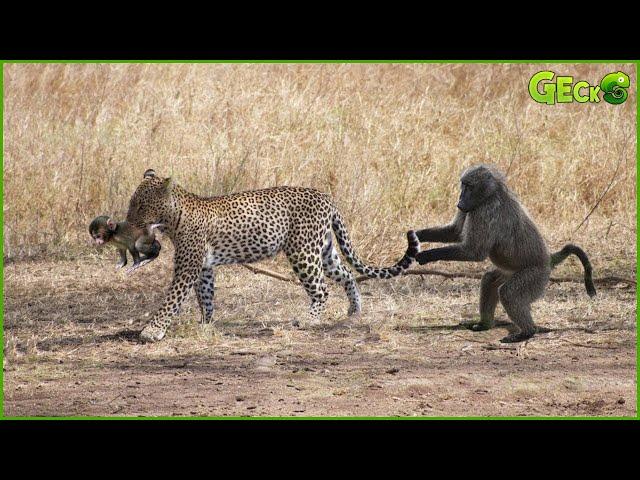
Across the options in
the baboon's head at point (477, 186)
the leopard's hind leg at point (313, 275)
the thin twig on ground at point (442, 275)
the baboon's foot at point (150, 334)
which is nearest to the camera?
the baboon's head at point (477, 186)

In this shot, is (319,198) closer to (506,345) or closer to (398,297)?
(398,297)

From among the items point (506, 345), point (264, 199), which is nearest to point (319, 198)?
point (264, 199)

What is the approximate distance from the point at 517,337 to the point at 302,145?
4318 millimetres

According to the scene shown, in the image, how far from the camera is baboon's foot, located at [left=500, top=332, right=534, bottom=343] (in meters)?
8.84

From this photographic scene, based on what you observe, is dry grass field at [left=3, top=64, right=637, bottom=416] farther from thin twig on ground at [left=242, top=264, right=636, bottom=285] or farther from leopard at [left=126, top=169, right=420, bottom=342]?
leopard at [left=126, top=169, right=420, bottom=342]

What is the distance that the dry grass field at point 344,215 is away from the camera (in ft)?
26.5

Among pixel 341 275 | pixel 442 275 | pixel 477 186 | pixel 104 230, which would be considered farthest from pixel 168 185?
pixel 442 275

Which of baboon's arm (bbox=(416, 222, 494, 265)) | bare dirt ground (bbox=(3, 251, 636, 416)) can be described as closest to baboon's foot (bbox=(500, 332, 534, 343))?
bare dirt ground (bbox=(3, 251, 636, 416))

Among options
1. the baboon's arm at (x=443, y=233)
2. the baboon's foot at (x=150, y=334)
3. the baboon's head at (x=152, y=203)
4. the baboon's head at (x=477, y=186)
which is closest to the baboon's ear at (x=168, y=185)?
the baboon's head at (x=152, y=203)

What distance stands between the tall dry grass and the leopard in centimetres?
164

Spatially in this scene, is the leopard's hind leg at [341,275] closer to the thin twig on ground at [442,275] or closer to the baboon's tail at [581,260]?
the thin twig on ground at [442,275]

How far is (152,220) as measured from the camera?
9.23 m

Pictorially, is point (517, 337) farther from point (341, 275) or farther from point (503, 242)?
point (341, 275)

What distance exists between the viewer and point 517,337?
8.89 meters
